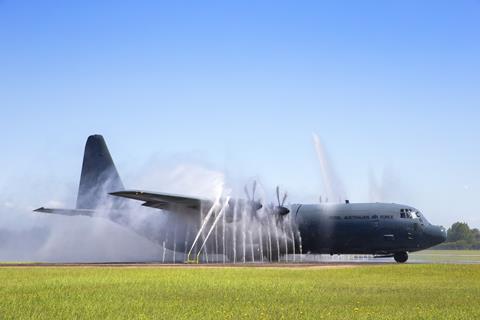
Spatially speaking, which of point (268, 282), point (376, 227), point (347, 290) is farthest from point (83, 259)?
point (347, 290)

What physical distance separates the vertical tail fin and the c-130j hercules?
4.58m

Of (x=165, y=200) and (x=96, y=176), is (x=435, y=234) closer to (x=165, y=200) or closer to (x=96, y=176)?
(x=165, y=200)

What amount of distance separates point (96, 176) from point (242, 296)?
39379mm

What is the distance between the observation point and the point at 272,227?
48.5 meters

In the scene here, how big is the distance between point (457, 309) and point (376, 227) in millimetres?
29795

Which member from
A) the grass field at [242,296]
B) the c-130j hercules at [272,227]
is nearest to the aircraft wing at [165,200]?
the c-130j hercules at [272,227]

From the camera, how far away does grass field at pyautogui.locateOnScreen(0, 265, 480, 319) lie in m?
16.2

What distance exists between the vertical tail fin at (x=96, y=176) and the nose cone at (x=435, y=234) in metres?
26.2

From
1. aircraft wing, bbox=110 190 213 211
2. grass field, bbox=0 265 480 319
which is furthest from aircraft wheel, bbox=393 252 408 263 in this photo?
grass field, bbox=0 265 480 319

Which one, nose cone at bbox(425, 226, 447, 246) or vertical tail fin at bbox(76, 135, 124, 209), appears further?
vertical tail fin at bbox(76, 135, 124, 209)

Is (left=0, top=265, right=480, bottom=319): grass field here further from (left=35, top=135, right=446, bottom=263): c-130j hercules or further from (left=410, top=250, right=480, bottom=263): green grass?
(left=410, top=250, right=480, bottom=263): green grass

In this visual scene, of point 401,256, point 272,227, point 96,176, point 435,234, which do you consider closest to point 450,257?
point 401,256

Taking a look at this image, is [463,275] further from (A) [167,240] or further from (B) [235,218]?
(A) [167,240]

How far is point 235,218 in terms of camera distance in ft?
155
